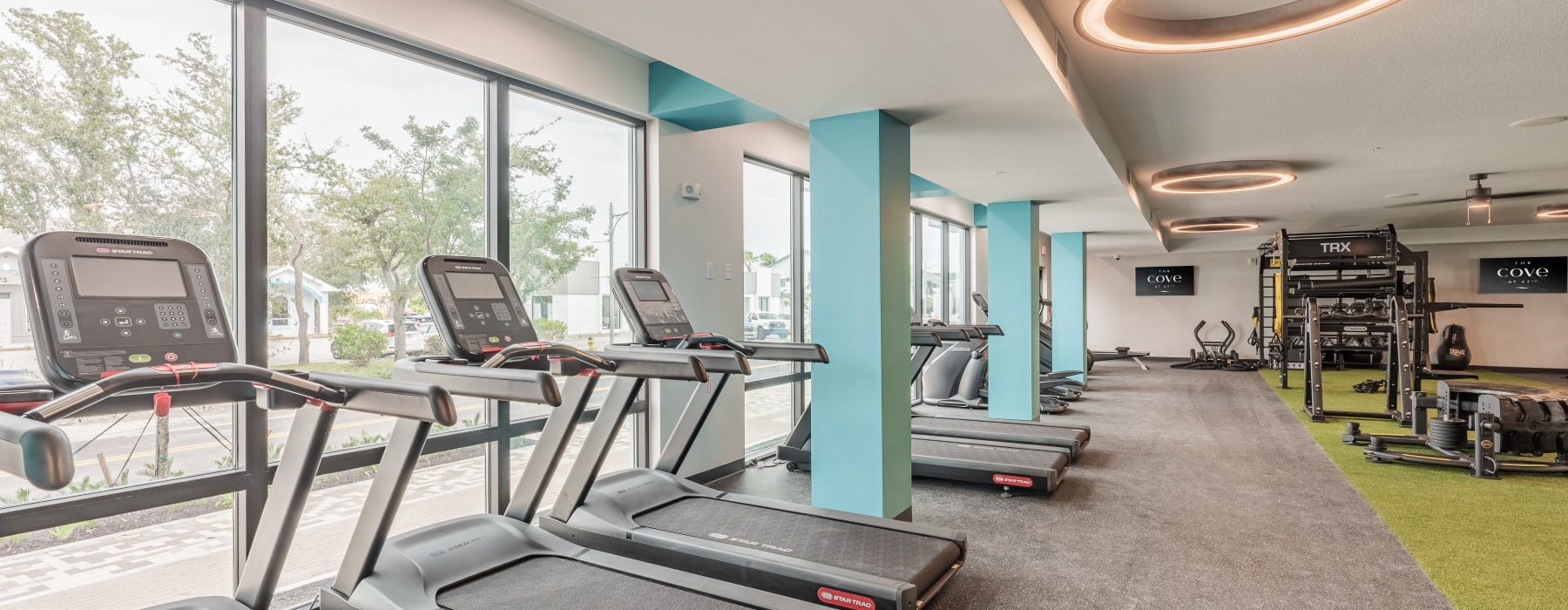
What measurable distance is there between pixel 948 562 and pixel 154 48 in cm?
351

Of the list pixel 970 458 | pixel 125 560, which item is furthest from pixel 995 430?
pixel 125 560

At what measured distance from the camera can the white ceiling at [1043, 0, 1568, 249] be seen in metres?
3.33

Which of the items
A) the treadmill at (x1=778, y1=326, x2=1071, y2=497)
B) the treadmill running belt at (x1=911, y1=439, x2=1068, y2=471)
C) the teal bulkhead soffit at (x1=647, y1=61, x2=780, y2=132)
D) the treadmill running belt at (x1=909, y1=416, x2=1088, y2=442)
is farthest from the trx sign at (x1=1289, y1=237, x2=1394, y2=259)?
the teal bulkhead soffit at (x1=647, y1=61, x2=780, y2=132)

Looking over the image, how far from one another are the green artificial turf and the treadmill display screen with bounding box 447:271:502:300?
3938 mm

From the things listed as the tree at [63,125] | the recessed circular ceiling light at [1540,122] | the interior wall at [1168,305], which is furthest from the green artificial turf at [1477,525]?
the interior wall at [1168,305]

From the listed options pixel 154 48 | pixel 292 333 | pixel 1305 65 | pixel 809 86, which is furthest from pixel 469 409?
pixel 1305 65

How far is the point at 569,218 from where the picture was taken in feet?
14.3

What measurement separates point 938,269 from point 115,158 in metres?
8.55

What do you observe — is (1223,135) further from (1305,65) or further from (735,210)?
(735,210)

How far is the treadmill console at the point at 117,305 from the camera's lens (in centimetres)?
166

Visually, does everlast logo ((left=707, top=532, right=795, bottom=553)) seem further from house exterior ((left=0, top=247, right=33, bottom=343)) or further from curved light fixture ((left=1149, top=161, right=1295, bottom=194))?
curved light fixture ((left=1149, top=161, right=1295, bottom=194))

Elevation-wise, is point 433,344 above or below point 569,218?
below

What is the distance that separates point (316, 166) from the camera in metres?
3.12

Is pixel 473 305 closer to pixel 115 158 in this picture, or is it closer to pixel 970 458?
pixel 115 158
